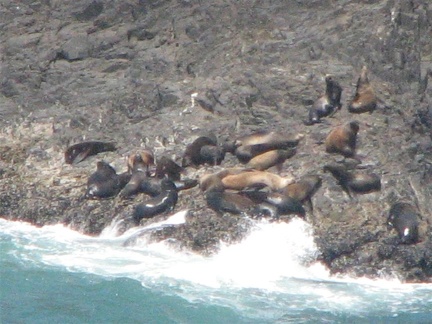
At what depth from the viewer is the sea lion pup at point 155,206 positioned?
12.7 meters

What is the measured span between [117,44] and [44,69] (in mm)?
1453

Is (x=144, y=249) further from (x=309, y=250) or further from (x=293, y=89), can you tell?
(x=293, y=89)

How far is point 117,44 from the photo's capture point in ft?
56.6

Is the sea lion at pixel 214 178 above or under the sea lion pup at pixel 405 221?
above

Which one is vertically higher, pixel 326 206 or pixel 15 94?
pixel 15 94

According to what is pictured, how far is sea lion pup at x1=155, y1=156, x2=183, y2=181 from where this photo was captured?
1358cm

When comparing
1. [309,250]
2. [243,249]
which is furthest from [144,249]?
[309,250]

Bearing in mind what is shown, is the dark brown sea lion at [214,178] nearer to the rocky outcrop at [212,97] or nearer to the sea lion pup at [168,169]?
the rocky outcrop at [212,97]

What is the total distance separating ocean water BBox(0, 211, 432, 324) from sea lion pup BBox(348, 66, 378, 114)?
2895 mm

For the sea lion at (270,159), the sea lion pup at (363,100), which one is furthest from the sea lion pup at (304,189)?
the sea lion pup at (363,100)

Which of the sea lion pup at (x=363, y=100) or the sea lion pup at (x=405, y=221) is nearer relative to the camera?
the sea lion pup at (x=405, y=221)

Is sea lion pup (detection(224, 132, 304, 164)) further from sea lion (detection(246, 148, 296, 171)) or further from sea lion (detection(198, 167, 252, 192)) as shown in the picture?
sea lion (detection(198, 167, 252, 192))

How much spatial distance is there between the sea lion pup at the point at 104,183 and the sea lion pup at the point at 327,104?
120 inches

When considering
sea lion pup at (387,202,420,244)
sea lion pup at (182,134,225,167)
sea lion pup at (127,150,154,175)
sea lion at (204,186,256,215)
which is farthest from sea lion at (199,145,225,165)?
sea lion pup at (387,202,420,244)
